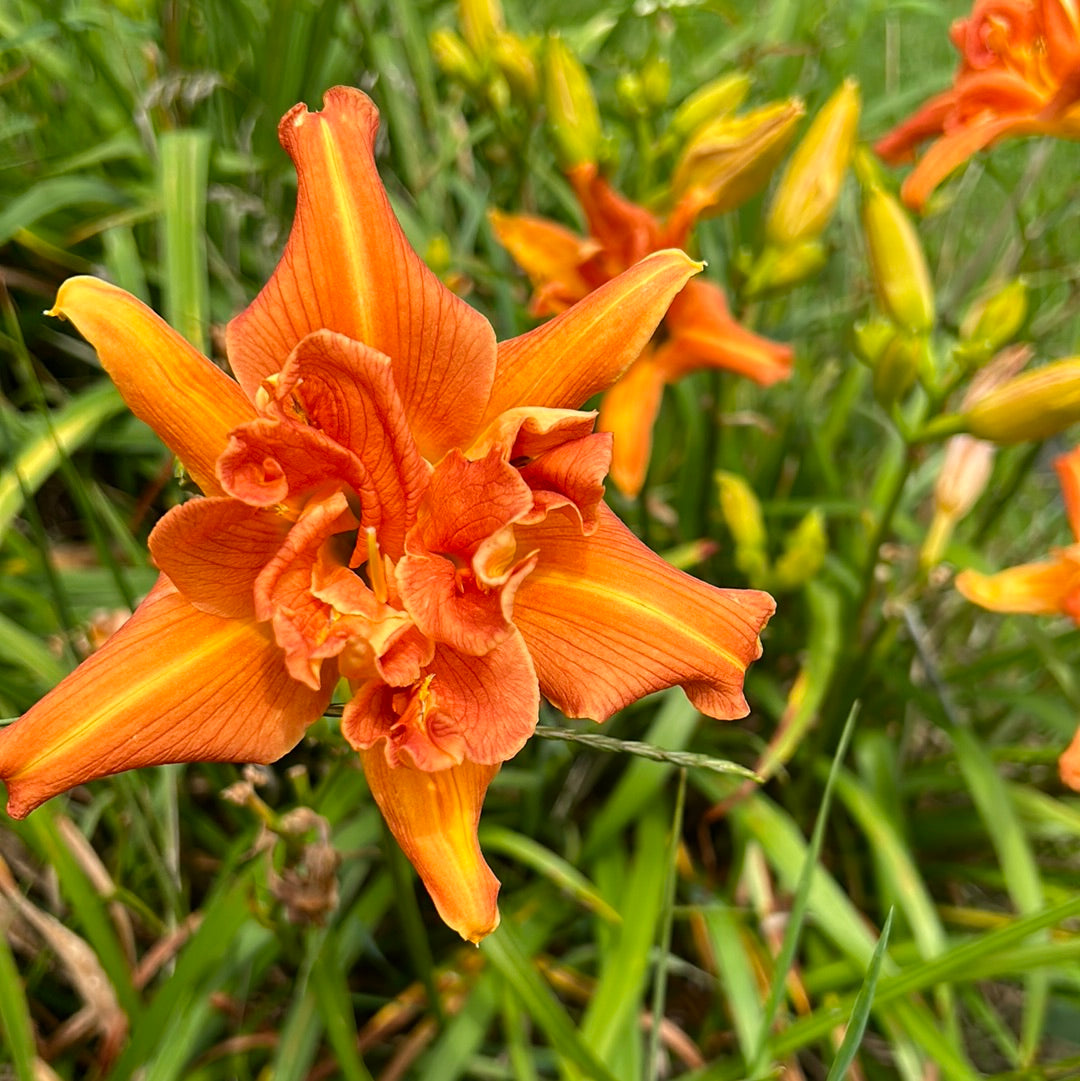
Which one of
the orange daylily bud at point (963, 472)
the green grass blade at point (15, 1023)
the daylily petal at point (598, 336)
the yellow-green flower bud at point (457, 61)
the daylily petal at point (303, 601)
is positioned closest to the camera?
the daylily petal at point (303, 601)

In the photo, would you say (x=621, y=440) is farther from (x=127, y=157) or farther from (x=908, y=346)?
(x=127, y=157)

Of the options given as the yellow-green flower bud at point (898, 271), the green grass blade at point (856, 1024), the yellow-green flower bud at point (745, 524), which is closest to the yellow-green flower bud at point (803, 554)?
the yellow-green flower bud at point (745, 524)

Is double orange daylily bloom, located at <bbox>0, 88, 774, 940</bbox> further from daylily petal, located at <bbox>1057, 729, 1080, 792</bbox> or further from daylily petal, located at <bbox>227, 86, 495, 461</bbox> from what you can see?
daylily petal, located at <bbox>1057, 729, 1080, 792</bbox>

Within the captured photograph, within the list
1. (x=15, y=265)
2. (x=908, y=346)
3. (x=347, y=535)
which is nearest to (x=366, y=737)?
(x=347, y=535)

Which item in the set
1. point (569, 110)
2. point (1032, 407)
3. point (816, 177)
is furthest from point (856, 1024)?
point (569, 110)

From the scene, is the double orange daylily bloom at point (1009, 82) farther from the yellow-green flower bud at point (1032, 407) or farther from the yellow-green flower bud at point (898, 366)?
the yellow-green flower bud at point (1032, 407)

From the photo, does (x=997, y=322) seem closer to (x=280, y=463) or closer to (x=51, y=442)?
(x=280, y=463)
